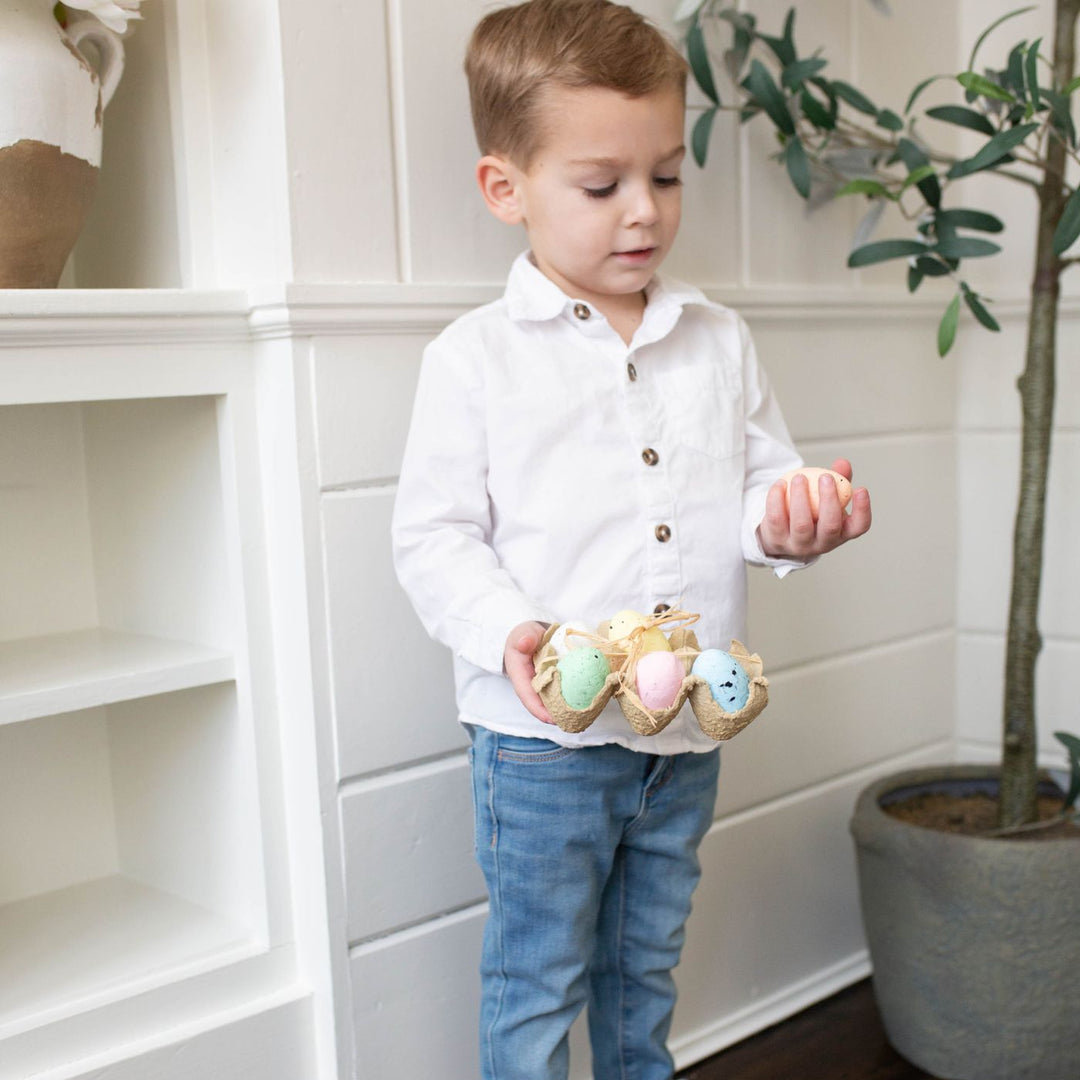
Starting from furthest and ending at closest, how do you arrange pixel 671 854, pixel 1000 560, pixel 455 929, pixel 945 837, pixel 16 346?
pixel 1000 560
pixel 945 837
pixel 455 929
pixel 671 854
pixel 16 346

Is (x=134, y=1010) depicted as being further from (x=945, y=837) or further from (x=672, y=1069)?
(x=945, y=837)

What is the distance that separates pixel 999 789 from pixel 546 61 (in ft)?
3.47

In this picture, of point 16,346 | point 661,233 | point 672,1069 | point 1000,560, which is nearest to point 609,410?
point 661,233

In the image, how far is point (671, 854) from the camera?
125 cm

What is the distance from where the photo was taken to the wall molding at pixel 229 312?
113 centimetres

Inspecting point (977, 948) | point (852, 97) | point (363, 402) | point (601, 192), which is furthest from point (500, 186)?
point (977, 948)

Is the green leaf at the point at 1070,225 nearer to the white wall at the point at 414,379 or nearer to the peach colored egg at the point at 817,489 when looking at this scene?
the white wall at the point at 414,379

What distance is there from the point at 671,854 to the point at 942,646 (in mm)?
864

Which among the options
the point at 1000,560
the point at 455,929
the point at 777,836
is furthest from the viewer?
the point at 1000,560

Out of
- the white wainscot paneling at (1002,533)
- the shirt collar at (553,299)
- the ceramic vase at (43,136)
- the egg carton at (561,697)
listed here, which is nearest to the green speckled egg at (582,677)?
the egg carton at (561,697)

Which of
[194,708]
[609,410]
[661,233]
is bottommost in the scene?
[194,708]

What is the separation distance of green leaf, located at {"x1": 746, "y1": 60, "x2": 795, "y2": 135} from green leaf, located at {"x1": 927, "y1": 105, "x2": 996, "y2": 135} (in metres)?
0.17

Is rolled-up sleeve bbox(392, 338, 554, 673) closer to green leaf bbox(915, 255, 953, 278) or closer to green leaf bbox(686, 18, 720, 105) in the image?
green leaf bbox(686, 18, 720, 105)

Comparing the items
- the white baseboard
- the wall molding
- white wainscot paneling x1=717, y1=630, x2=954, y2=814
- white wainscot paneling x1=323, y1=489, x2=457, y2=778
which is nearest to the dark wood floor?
the white baseboard
